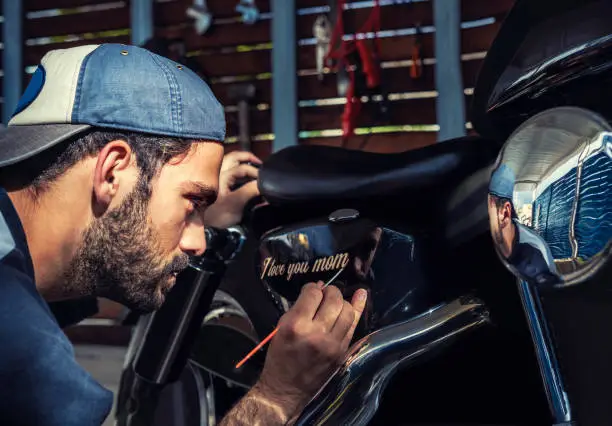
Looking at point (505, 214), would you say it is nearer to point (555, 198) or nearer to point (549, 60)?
point (555, 198)

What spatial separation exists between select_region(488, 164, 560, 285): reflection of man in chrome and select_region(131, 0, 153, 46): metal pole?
4.39 meters

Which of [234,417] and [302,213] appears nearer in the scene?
[234,417]

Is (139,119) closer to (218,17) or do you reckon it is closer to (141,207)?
(141,207)

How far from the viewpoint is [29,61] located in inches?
215

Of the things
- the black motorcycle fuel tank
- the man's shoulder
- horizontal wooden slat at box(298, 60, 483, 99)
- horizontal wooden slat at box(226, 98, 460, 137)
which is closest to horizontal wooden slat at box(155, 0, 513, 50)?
horizontal wooden slat at box(298, 60, 483, 99)

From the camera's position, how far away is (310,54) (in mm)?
4695

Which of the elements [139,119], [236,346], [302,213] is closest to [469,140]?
[302,213]

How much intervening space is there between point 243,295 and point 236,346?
0.18m

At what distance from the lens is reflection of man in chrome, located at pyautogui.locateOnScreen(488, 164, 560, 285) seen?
980 mm

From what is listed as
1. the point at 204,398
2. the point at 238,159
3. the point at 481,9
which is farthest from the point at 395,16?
the point at 204,398

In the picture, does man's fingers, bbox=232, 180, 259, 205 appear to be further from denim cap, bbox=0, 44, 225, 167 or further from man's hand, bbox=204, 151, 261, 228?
denim cap, bbox=0, 44, 225, 167

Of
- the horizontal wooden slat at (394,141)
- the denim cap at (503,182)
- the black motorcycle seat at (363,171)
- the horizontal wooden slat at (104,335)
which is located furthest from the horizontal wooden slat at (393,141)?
the denim cap at (503,182)

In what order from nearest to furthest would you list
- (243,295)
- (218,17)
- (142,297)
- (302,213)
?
(142,297) < (302,213) < (243,295) < (218,17)

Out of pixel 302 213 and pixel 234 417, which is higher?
pixel 302 213
